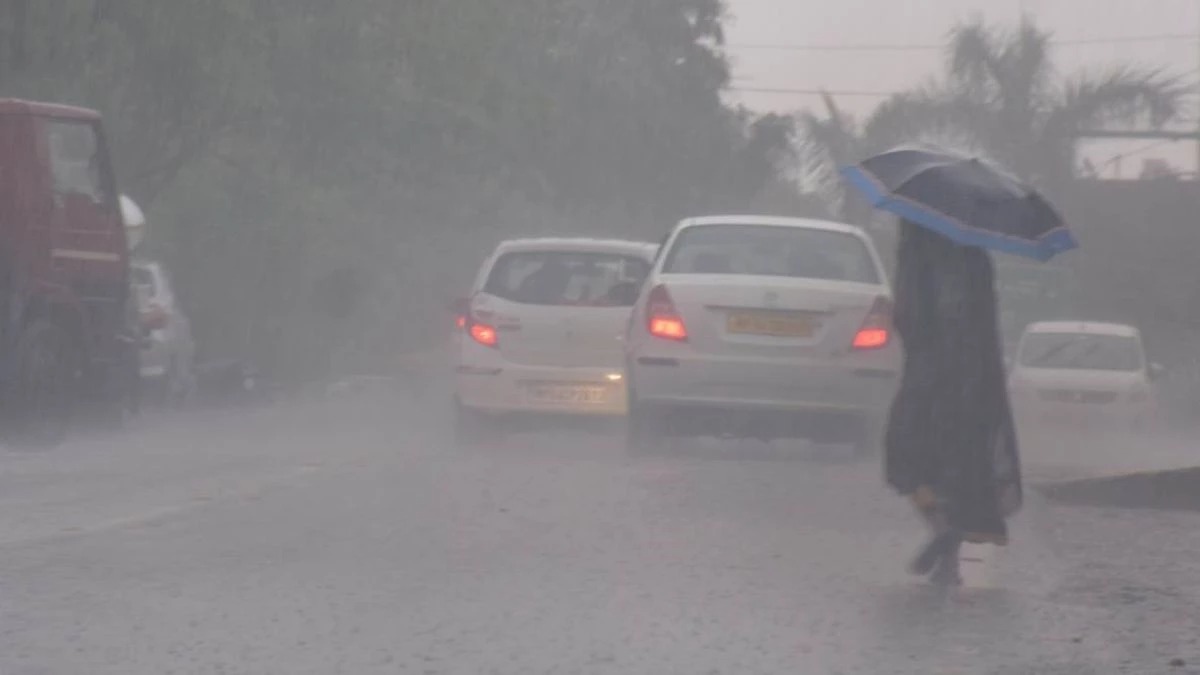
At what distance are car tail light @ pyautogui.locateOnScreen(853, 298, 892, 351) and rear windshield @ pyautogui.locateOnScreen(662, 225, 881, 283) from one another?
42 centimetres

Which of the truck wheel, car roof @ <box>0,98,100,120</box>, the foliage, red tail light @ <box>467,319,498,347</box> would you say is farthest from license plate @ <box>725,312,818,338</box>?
the foliage

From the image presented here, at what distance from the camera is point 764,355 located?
47.8ft

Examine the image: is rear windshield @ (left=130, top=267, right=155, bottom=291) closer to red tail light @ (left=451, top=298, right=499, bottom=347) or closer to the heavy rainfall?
the heavy rainfall

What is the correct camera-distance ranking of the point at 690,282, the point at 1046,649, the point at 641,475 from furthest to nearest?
1. the point at 690,282
2. the point at 641,475
3. the point at 1046,649

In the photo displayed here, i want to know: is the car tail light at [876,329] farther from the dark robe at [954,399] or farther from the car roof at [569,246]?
the dark robe at [954,399]

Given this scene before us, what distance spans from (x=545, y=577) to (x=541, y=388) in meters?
7.98

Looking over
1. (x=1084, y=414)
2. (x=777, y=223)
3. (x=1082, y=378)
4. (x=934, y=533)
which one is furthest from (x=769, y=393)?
(x=1082, y=378)

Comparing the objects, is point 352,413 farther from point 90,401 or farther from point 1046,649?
point 1046,649

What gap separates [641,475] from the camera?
43.3 feet

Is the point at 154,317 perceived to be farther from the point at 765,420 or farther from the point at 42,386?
the point at 765,420

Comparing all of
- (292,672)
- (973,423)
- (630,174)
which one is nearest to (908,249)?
(973,423)

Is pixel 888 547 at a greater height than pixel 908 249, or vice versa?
pixel 908 249

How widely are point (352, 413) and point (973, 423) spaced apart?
658 inches

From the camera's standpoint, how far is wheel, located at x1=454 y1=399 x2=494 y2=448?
17172mm
